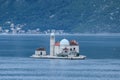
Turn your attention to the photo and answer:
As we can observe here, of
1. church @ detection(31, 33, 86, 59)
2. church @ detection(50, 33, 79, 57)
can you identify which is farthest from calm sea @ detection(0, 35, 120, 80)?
church @ detection(50, 33, 79, 57)

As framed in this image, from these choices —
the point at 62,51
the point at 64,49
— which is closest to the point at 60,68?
the point at 64,49

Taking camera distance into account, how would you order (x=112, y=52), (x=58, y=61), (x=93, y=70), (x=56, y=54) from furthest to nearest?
(x=112, y=52)
(x=56, y=54)
(x=58, y=61)
(x=93, y=70)

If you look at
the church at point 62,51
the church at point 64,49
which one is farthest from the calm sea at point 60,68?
the church at point 64,49

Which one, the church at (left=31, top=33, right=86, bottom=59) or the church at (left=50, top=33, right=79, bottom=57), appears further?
the church at (left=50, top=33, right=79, bottom=57)

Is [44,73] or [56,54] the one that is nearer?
[44,73]

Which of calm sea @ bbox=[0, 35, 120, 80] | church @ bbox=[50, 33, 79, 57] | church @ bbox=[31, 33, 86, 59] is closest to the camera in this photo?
calm sea @ bbox=[0, 35, 120, 80]

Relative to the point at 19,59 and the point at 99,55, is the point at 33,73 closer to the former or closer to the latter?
the point at 19,59

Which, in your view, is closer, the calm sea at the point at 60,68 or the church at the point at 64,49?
the calm sea at the point at 60,68

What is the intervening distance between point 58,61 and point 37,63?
668 centimetres

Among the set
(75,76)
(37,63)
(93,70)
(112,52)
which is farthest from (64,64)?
(112,52)

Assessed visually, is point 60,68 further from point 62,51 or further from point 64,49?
point 62,51

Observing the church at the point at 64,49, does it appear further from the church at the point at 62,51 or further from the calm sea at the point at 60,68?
the calm sea at the point at 60,68

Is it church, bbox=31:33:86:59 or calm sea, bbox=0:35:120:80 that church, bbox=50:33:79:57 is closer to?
church, bbox=31:33:86:59

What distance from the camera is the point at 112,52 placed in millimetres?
165375
